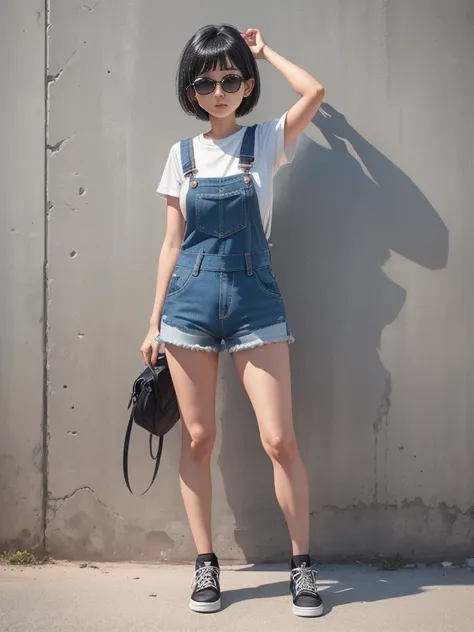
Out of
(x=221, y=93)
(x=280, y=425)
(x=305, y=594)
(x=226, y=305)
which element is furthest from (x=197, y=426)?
(x=221, y=93)

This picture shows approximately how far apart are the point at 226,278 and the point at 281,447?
2.11 ft

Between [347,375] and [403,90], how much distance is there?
4.07 ft

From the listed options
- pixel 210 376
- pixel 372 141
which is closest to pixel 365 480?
pixel 210 376

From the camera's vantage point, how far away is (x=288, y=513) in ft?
9.17

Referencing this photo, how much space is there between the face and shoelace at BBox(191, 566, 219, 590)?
5.59 ft

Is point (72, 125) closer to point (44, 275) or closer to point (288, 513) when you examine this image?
→ point (44, 275)

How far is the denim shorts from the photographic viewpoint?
275cm

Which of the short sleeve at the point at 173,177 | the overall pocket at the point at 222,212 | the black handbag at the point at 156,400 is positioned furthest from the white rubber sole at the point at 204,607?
the short sleeve at the point at 173,177

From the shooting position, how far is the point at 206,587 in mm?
2797

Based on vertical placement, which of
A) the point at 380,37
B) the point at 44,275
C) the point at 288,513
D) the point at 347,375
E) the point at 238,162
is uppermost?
the point at 380,37

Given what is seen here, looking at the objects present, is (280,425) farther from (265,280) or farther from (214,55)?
(214,55)

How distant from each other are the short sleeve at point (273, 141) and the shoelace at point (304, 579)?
148 cm

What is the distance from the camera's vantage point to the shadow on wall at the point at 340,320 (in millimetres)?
3260

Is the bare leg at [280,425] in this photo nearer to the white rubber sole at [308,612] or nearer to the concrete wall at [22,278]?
the white rubber sole at [308,612]
